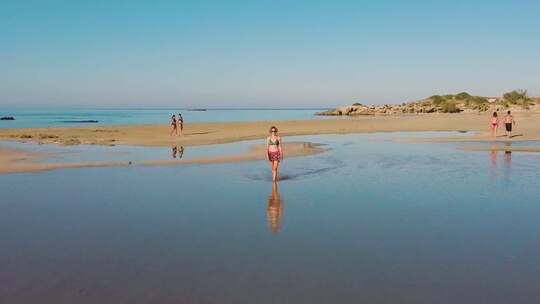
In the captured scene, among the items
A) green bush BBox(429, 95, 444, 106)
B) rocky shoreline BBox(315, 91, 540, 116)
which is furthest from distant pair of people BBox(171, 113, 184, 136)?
green bush BBox(429, 95, 444, 106)

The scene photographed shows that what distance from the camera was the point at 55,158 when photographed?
24344 millimetres

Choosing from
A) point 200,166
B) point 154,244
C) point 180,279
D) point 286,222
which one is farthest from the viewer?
point 200,166

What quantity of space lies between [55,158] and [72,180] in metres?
8.29

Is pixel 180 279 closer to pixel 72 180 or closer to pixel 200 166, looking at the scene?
pixel 72 180

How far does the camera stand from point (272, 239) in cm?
902

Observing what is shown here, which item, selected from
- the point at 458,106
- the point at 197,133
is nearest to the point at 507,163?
the point at 197,133

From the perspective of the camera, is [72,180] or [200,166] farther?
[200,166]

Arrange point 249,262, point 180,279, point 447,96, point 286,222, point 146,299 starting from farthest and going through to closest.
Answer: point 447,96, point 286,222, point 249,262, point 180,279, point 146,299

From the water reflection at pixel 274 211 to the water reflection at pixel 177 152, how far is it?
11.5 metres

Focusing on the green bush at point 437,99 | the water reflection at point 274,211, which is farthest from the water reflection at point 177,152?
the green bush at point 437,99

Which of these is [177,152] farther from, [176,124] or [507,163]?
[176,124]

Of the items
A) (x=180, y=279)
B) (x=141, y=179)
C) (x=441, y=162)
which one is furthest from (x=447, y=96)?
(x=180, y=279)

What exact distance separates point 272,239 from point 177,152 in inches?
738

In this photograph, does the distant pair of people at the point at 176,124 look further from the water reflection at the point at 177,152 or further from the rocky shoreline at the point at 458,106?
the rocky shoreline at the point at 458,106
